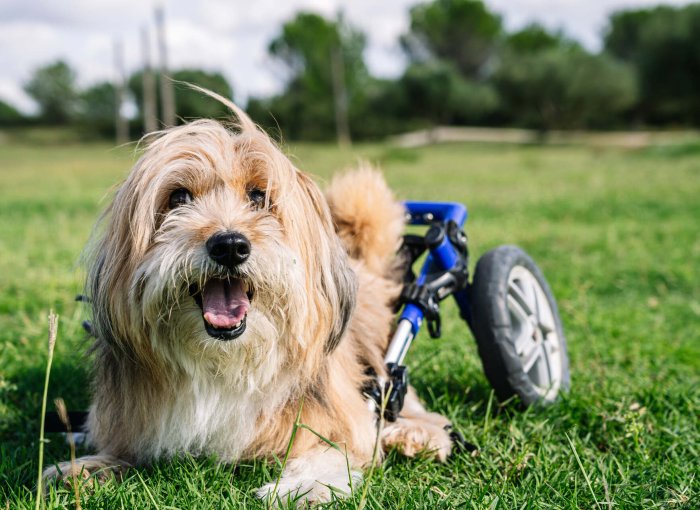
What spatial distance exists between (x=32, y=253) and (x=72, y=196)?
655 cm

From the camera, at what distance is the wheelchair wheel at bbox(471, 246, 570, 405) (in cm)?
308

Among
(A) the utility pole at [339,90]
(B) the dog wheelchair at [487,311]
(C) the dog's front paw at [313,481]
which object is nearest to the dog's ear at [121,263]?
(C) the dog's front paw at [313,481]

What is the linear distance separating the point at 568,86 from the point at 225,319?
159 ft

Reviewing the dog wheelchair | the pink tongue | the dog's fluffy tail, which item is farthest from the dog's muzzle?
→ the dog's fluffy tail

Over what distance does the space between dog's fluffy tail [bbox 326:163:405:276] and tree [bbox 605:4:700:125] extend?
168ft

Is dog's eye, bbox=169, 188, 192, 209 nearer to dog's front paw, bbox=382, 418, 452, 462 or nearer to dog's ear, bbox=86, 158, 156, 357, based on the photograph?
dog's ear, bbox=86, 158, 156, 357

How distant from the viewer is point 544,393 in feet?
10.7

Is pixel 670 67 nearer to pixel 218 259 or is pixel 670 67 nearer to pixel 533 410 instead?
pixel 533 410

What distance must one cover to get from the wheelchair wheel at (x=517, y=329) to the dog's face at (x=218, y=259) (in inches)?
29.7

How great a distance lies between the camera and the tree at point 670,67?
48625mm

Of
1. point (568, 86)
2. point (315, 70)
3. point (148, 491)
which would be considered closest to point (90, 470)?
point (148, 491)

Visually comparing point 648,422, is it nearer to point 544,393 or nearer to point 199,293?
point 544,393

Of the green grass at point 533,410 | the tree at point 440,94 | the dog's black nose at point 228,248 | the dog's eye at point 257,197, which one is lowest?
the green grass at point 533,410

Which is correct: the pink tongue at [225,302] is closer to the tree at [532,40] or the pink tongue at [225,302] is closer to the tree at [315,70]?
the tree at [315,70]
